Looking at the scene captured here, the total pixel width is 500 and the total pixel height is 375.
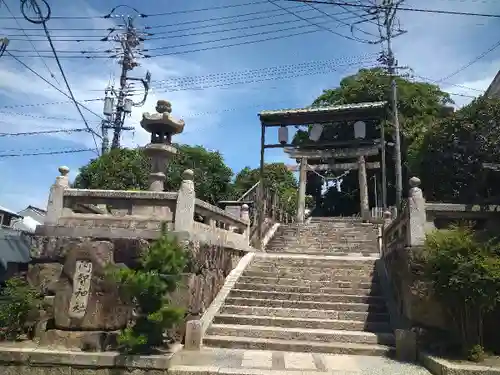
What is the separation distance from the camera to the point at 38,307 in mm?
6785

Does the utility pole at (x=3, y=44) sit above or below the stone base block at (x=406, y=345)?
above

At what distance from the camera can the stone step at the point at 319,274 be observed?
9562 millimetres

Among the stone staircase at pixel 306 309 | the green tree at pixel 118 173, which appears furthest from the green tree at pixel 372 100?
the stone staircase at pixel 306 309

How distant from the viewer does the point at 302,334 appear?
731 cm

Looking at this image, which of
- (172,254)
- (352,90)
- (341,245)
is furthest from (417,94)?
(172,254)

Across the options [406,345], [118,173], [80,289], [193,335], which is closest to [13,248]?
[118,173]

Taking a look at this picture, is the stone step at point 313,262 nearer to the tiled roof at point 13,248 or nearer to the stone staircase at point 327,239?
A: the stone staircase at point 327,239

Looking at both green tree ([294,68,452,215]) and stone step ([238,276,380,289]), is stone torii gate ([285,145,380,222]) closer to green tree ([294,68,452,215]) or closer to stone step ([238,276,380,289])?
green tree ([294,68,452,215])

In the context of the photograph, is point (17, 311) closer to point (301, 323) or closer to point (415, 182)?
point (301, 323)

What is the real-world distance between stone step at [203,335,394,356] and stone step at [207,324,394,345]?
15 cm

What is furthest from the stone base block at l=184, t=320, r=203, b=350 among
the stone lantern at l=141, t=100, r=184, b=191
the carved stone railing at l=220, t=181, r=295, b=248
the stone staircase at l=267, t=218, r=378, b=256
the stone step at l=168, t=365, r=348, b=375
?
the stone staircase at l=267, t=218, r=378, b=256

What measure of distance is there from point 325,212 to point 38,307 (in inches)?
947

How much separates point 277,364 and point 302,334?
1382mm

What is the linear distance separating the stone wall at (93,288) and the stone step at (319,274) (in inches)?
81.1
